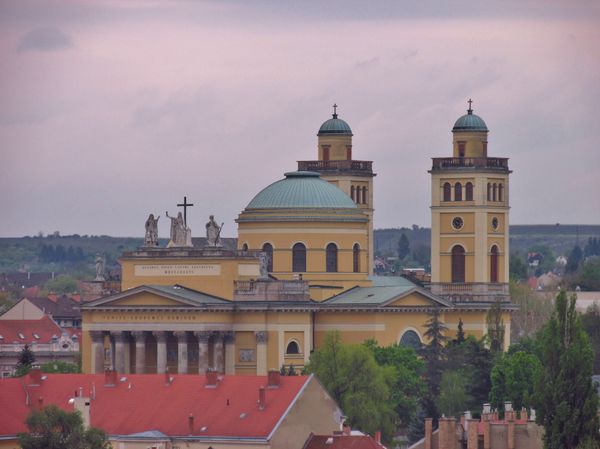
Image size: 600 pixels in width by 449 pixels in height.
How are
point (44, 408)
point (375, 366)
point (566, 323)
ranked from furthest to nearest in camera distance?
point (375, 366) < point (566, 323) < point (44, 408)

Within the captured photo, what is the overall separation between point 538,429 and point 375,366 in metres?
27.3

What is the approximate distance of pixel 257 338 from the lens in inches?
6127

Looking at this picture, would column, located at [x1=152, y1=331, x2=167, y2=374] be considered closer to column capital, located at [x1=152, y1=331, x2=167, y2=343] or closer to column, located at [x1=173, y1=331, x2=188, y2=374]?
column capital, located at [x1=152, y1=331, x2=167, y2=343]

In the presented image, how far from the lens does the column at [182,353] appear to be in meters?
154

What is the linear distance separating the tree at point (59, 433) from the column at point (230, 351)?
154ft

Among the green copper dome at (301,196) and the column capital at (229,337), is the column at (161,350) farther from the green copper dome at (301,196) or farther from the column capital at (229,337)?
the green copper dome at (301,196)

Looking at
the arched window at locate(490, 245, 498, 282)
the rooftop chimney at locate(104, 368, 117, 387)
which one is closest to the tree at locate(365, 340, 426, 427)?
the arched window at locate(490, 245, 498, 282)

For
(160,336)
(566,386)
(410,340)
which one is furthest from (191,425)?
(410,340)

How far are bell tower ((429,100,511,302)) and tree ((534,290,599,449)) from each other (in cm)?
5115

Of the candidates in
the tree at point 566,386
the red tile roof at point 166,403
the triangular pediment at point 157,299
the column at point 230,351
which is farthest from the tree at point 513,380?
the red tile roof at point 166,403

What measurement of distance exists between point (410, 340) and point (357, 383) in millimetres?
21637

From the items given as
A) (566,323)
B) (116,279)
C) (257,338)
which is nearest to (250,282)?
(257,338)

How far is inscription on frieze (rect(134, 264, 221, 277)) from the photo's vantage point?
157 meters

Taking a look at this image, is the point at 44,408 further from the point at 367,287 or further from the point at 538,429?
the point at 367,287
